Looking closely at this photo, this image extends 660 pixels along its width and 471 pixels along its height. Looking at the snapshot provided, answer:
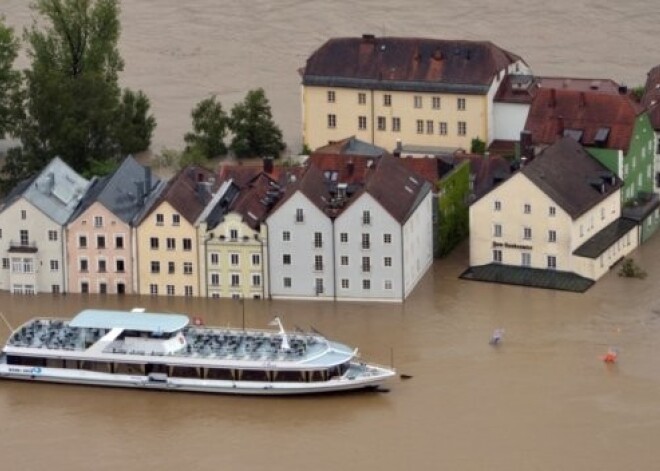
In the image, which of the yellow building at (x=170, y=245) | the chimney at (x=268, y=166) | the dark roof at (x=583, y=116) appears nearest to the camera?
the yellow building at (x=170, y=245)

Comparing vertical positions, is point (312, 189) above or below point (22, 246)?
above

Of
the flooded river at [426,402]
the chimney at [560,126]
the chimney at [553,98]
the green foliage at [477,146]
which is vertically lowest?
the flooded river at [426,402]

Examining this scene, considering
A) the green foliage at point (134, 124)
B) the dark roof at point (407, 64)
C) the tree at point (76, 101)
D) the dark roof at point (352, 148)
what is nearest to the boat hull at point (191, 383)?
the dark roof at point (352, 148)

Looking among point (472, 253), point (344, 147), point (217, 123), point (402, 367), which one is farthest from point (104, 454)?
point (217, 123)

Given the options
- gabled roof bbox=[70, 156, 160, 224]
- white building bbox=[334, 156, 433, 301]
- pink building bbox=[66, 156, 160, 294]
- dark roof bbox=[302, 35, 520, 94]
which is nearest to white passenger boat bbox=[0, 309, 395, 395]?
white building bbox=[334, 156, 433, 301]

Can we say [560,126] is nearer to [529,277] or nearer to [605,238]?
[605,238]

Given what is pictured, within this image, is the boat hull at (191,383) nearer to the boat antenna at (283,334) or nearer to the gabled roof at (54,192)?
the boat antenna at (283,334)

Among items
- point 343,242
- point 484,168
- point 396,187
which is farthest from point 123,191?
point 484,168
